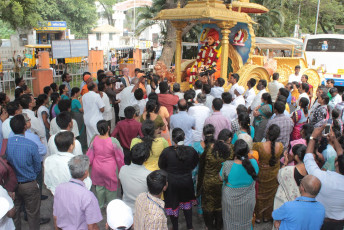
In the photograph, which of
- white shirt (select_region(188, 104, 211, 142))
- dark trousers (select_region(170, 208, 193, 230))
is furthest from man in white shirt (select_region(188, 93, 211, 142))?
dark trousers (select_region(170, 208, 193, 230))

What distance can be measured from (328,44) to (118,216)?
14.3 metres

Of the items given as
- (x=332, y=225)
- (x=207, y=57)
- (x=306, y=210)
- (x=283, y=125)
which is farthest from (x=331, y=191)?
(x=207, y=57)

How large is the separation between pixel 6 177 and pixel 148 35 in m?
48.2

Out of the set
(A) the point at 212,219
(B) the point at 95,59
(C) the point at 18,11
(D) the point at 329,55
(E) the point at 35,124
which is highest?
(C) the point at 18,11

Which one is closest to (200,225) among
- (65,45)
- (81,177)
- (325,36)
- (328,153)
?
(328,153)

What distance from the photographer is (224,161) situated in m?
3.85

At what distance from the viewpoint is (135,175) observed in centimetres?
326

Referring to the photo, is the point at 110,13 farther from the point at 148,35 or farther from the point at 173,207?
the point at 173,207

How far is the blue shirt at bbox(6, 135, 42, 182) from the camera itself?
3.54 m

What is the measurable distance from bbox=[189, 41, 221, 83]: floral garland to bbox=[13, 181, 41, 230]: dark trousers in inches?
258

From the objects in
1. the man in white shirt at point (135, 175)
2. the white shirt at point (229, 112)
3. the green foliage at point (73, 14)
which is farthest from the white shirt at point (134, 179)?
the green foliage at point (73, 14)

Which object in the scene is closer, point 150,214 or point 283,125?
point 150,214

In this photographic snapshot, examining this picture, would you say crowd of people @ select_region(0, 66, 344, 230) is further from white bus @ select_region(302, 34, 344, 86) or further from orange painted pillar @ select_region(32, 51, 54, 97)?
white bus @ select_region(302, 34, 344, 86)

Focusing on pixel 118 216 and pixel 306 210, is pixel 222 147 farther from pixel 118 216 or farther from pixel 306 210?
pixel 118 216
